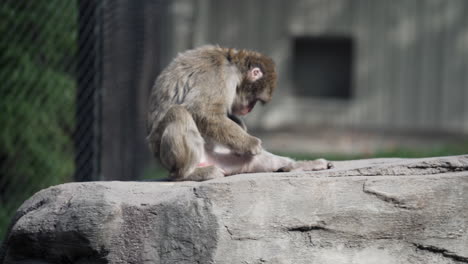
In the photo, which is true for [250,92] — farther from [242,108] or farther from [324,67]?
[324,67]

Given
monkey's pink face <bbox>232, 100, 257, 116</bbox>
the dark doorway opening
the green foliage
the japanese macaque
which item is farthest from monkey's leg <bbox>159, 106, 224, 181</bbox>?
the dark doorway opening

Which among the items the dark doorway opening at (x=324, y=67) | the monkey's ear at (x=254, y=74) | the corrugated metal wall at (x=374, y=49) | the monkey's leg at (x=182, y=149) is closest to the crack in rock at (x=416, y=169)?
the monkey's leg at (x=182, y=149)

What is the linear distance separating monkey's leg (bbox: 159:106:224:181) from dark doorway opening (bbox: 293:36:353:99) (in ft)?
36.0

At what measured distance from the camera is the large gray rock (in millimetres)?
4020

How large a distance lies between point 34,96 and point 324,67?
967cm

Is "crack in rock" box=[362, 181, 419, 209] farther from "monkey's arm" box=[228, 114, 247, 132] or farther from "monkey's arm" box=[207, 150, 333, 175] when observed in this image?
"monkey's arm" box=[228, 114, 247, 132]

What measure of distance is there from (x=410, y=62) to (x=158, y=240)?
38.0 ft

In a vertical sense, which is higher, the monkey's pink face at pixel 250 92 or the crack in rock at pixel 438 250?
the monkey's pink face at pixel 250 92

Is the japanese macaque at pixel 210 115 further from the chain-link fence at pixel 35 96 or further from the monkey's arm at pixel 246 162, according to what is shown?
the chain-link fence at pixel 35 96

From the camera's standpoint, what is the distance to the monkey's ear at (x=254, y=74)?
209 inches

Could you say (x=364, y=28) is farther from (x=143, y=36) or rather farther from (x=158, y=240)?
(x=158, y=240)

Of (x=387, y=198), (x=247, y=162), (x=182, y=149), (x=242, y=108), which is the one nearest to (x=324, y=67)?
(x=242, y=108)

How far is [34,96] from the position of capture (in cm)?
684

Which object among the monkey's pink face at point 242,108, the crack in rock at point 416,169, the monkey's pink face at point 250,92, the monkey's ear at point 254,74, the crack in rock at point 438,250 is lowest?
the crack in rock at point 438,250
